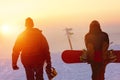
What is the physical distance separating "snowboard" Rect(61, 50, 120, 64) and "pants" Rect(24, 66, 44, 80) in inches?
68.6

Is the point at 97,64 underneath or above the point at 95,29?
underneath

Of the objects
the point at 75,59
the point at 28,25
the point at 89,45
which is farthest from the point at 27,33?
the point at 75,59

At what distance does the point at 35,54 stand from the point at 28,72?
687mm

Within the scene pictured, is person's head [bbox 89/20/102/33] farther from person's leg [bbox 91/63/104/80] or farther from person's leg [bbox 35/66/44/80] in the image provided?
person's leg [bbox 35/66/44/80]

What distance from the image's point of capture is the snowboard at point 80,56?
17.8 meters

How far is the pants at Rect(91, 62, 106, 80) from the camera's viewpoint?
57.3ft

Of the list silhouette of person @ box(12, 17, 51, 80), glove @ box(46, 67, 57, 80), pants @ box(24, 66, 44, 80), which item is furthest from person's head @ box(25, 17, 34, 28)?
glove @ box(46, 67, 57, 80)

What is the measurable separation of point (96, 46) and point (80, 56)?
6.48ft

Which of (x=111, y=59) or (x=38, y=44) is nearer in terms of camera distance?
(x=38, y=44)

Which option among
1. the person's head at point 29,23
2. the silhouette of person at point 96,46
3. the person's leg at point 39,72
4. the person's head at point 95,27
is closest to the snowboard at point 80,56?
the silhouette of person at point 96,46

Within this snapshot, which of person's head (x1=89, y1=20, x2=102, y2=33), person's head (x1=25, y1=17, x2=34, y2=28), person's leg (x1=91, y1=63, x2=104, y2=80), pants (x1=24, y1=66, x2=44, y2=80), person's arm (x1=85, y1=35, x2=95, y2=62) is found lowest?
person's leg (x1=91, y1=63, x2=104, y2=80)

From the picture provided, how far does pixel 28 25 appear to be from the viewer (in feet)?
54.2

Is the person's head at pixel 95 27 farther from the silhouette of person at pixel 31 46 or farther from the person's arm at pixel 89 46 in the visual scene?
the silhouette of person at pixel 31 46

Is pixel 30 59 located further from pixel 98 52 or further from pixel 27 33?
pixel 98 52
